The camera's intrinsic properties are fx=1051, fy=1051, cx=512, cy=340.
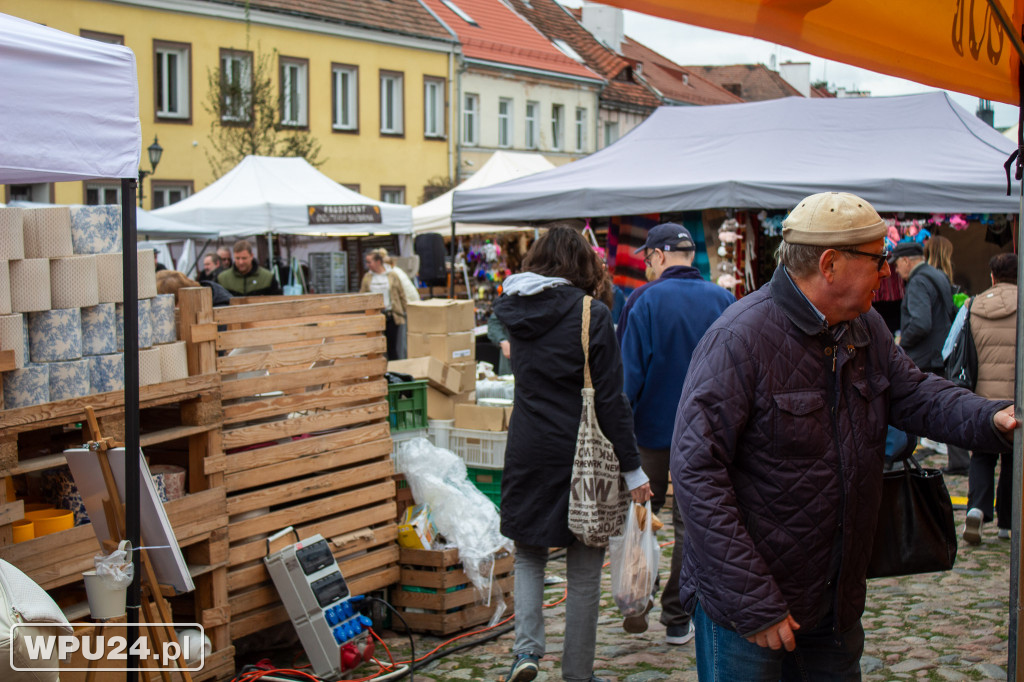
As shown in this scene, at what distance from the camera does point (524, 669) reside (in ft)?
14.6

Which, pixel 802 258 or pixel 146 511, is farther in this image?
pixel 146 511

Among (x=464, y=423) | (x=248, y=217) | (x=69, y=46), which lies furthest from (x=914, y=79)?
(x=248, y=217)

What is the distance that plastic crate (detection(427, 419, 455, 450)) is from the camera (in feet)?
22.5

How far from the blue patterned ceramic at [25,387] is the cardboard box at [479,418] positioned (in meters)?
3.14

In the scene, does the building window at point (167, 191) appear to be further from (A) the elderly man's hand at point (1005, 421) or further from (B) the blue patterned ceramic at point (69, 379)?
(A) the elderly man's hand at point (1005, 421)

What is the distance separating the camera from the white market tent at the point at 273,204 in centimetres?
1513

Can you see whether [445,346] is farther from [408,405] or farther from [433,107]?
[433,107]

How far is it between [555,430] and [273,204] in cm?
1160

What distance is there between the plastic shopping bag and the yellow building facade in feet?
66.2

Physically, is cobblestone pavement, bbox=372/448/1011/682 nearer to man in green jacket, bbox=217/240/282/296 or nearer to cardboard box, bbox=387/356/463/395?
cardboard box, bbox=387/356/463/395

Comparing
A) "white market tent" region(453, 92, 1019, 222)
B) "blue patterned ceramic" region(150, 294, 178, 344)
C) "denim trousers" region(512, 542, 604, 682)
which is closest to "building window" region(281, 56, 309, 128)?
"white market tent" region(453, 92, 1019, 222)

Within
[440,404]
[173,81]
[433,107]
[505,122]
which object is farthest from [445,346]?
[505,122]

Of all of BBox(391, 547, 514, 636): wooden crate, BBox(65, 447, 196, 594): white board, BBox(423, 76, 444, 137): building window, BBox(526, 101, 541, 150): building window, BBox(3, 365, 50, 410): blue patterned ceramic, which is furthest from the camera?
BBox(526, 101, 541, 150): building window

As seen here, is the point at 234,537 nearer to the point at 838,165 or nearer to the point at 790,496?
the point at 790,496
